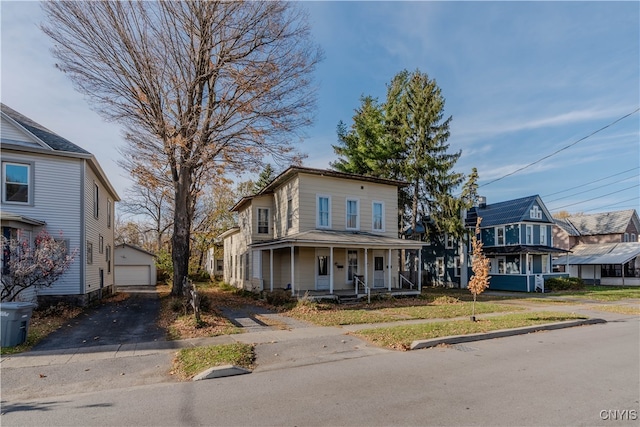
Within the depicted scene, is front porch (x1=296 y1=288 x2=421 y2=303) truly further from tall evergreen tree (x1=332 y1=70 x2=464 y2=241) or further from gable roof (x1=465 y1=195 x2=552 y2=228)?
gable roof (x1=465 y1=195 x2=552 y2=228)

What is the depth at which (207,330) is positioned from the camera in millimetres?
10227

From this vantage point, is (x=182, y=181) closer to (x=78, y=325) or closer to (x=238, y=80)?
(x=238, y=80)

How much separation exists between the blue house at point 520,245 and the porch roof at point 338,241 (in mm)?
13147

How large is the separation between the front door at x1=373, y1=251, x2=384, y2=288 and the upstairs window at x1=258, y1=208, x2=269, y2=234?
23.0ft

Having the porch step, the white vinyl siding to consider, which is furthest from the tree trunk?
the porch step

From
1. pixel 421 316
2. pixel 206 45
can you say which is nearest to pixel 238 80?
pixel 206 45

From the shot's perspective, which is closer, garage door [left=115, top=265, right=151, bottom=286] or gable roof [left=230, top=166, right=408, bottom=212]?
gable roof [left=230, top=166, right=408, bottom=212]

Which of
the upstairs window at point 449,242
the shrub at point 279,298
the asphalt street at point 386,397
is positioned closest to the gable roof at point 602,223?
the upstairs window at point 449,242

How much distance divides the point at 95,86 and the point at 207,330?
509 inches

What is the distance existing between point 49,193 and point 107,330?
24.1ft

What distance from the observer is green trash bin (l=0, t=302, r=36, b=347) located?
841 cm

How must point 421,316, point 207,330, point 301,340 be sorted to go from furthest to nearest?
point 421,316 → point 207,330 → point 301,340

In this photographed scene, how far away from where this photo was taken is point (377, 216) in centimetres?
2141

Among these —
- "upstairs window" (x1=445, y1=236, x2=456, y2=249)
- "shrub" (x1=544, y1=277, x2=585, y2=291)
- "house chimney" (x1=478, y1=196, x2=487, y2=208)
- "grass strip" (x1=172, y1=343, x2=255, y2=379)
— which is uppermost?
"house chimney" (x1=478, y1=196, x2=487, y2=208)
